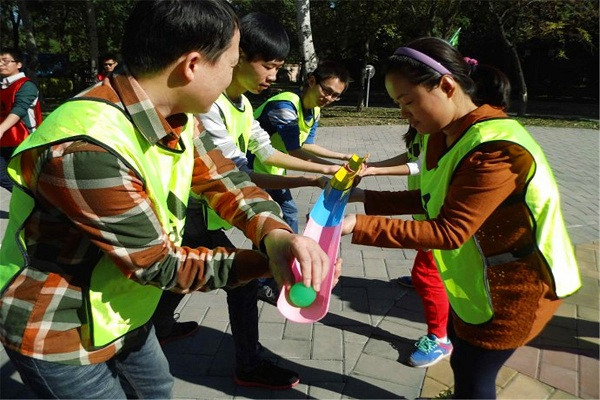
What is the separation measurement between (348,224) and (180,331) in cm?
174

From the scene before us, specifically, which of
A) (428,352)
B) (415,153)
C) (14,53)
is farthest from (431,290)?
(14,53)

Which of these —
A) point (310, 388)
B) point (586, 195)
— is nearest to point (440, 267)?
point (310, 388)

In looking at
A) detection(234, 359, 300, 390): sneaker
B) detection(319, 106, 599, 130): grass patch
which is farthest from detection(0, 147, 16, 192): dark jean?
detection(319, 106, 599, 130): grass patch

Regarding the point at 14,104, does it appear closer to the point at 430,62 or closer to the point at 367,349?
the point at 367,349

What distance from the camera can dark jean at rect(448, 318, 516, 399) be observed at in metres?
1.69

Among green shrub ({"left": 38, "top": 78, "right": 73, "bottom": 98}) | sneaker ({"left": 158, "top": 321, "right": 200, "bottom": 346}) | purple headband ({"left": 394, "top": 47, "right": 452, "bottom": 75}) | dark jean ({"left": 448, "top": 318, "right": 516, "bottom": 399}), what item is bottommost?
green shrub ({"left": 38, "top": 78, "right": 73, "bottom": 98})

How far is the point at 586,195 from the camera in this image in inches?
242

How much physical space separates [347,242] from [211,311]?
1.69 m

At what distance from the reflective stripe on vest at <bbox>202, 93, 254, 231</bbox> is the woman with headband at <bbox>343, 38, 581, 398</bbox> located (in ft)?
2.66

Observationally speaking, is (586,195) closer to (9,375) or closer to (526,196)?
(526,196)

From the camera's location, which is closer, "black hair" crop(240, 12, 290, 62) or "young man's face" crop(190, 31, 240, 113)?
"young man's face" crop(190, 31, 240, 113)

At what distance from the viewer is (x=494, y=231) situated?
5.32 feet

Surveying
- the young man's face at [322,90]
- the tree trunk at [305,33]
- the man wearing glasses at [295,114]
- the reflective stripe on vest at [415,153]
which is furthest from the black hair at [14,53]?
the tree trunk at [305,33]

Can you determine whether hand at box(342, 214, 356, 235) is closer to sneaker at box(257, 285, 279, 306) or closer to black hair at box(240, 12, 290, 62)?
black hair at box(240, 12, 290, 62)
